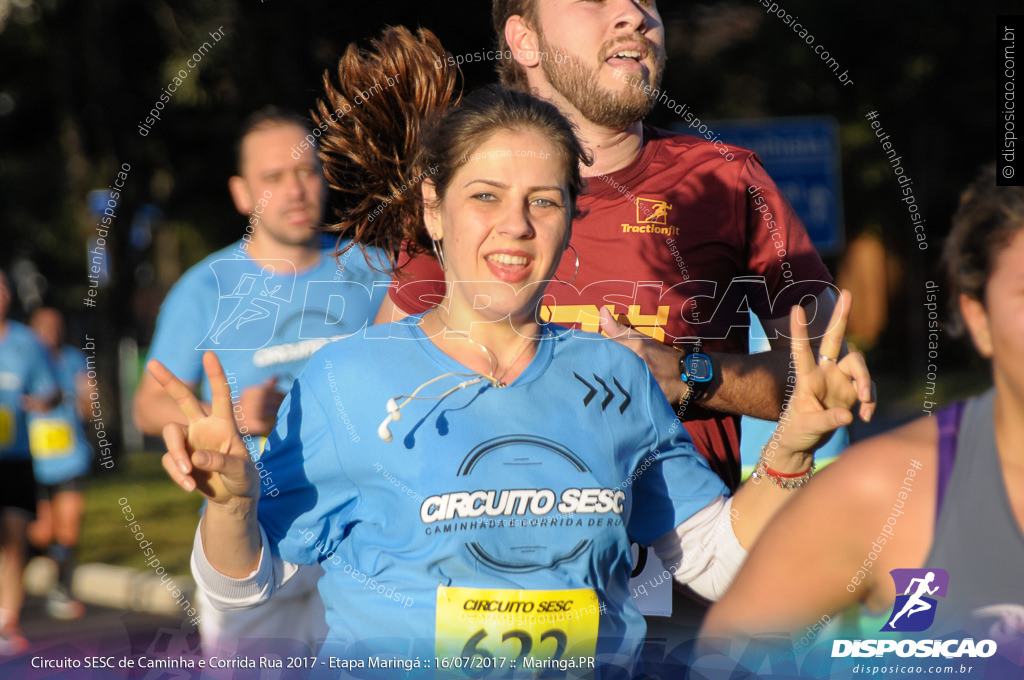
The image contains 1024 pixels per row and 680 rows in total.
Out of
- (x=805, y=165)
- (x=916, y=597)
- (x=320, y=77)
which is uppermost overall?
(x=320, y=77)

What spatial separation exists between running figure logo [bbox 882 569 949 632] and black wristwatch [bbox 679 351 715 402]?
0.80 meters

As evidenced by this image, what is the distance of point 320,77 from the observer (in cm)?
701

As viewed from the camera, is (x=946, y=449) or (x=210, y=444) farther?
(x=210, y=444)

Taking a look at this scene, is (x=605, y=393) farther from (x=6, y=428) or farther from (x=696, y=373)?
(x=6, y=428)

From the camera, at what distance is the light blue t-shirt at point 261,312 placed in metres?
3.61

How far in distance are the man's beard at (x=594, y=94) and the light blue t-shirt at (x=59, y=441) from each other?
6.06 meters

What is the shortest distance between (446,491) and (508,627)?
297mm

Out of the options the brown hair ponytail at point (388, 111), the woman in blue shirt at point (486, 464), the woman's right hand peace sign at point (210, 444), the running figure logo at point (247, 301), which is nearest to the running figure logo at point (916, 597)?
the woman in blue shirt at point (486, 464)

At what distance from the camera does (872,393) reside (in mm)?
2203

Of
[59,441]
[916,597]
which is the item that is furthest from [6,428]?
[916,597]

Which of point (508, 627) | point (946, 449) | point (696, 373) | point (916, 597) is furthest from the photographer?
point (696, 373)

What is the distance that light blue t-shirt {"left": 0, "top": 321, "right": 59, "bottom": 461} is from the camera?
291 inches

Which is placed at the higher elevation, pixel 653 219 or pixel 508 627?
pixel 653 219

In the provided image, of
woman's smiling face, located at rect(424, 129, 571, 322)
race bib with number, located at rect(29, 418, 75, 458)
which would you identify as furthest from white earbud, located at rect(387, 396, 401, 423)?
race bib with number, located at rect(29, 418, 75, 458)
